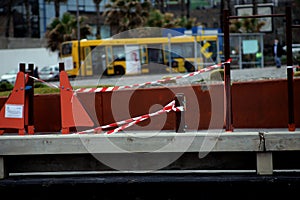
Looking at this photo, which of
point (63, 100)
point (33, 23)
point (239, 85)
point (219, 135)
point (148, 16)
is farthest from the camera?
point (33, 23)

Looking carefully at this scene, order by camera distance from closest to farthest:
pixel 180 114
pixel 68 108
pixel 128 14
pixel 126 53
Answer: pixel 180 114
pixel 68 108
pixel 126 53
pixel 128 14

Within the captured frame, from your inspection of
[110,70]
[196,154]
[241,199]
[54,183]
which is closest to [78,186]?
[54,183]

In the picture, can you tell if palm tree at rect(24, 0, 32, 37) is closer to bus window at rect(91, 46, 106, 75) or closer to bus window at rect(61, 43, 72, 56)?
bus window at rect(61, 43, 72, 56)

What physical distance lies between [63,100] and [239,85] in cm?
345

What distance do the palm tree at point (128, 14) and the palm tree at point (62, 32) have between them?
3527 millimetres

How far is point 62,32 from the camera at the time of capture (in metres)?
51.8

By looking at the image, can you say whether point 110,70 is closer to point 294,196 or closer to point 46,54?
point 46,54

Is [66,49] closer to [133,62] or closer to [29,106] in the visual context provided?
[133,62]

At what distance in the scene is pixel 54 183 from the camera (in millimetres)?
5918

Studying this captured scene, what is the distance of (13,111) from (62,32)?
42518mm

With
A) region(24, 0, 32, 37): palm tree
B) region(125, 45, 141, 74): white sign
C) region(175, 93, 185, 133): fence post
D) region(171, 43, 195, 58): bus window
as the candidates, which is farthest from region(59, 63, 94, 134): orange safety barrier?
region(24, 0, 32, 37): palm tree

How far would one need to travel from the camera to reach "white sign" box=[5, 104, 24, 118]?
10.1 m

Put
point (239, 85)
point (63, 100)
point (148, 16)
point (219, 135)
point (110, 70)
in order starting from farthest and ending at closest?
point (148, 16), point (110, 70), point (239, 85), point (63, 100), point (219, 135)

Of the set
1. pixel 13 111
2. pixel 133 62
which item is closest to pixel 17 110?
pixel 13 111
